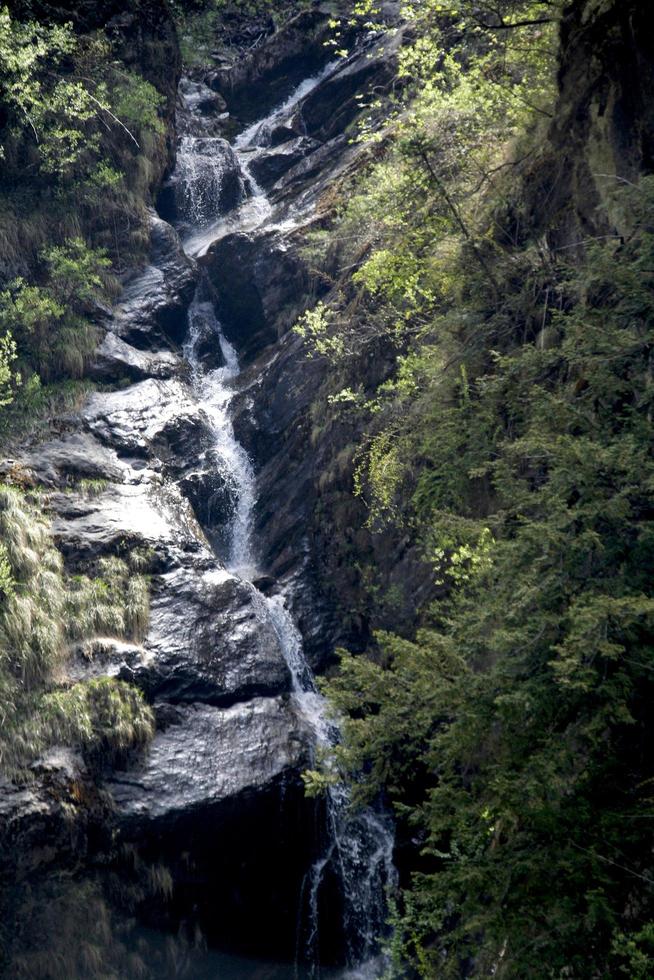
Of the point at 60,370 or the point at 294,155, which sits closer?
the point at 60,370

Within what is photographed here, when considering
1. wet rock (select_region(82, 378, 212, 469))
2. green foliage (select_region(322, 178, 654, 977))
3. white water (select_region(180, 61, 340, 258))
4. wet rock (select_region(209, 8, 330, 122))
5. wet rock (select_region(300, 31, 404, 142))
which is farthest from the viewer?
wet rock (select_region(209, 8, 330, 122))

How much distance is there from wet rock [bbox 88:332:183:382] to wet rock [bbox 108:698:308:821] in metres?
7.98

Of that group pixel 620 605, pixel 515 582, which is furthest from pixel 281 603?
pixel 620 605

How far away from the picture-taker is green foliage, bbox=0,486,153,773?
29.4 ft

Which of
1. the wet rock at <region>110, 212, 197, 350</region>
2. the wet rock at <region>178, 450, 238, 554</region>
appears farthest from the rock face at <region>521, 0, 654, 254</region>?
the wet rock at <region>110, 212, 197, 350</region>

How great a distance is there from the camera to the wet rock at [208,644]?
33.6ft

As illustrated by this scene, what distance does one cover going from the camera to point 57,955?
823 centimetres

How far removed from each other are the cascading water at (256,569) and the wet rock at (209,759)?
0.67 m

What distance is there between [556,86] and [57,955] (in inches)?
471

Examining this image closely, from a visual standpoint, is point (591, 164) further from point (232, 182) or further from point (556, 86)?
point (232, 182)

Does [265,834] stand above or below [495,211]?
below

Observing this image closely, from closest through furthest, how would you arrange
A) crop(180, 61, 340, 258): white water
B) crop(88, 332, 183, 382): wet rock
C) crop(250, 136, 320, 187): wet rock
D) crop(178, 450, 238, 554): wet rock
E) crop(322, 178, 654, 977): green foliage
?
crop(322, 178, 654, 977): green foliage → crop(178, 450, 238, 554): wet rock → crop(88, 332, 183, 382): wet rock → crop(180, 61, 340, 258): white water → crop(250, 136, 320, 187): wet rock

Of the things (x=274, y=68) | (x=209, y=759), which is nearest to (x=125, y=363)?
(x=209, y=759)

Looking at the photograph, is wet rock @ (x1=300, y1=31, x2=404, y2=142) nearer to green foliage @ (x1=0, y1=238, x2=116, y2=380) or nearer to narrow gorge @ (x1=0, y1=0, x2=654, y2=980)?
narrow gorge @ (x1=0, y1=0, x2=654, y2=980)
